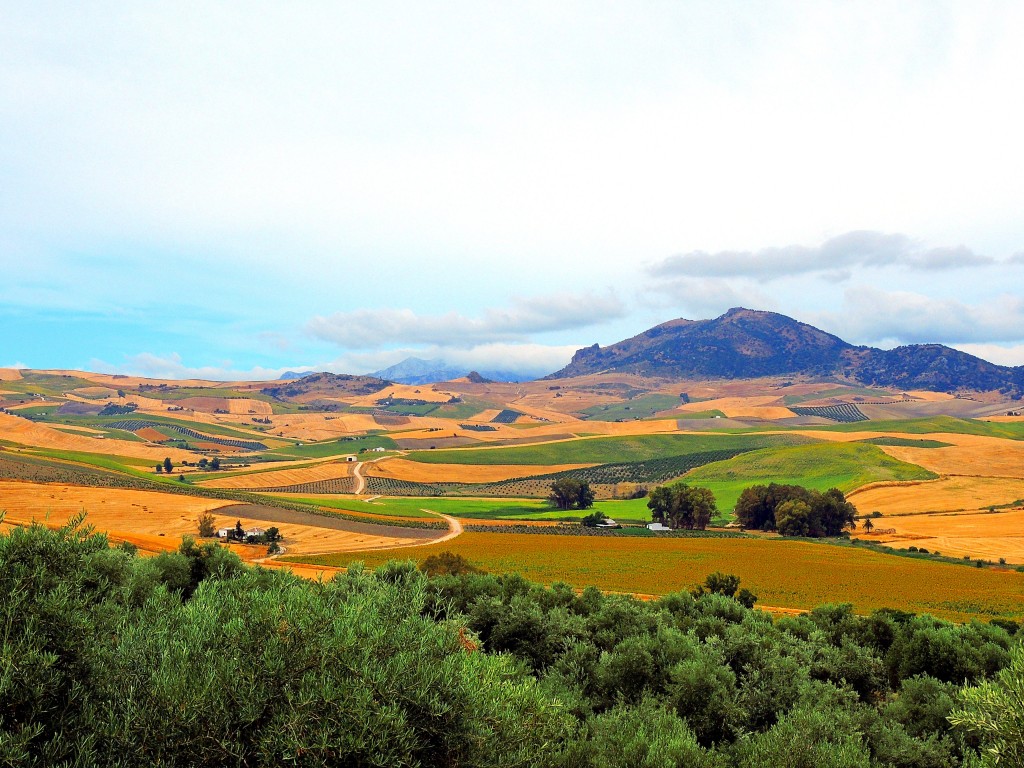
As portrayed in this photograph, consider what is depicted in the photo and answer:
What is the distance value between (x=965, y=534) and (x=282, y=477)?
14905 cm

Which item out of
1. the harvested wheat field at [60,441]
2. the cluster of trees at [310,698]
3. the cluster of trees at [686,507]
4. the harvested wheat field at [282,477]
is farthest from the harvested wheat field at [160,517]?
the harvested wheat field at [60,441]

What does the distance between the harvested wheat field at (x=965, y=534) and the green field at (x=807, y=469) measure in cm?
3071

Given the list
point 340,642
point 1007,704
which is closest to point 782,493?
point 1007,704

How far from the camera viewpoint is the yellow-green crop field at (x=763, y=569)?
178 feet

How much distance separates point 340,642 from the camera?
1119 cm

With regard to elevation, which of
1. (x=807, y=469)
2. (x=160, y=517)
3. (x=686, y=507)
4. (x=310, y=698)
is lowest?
(x=686, y=507)

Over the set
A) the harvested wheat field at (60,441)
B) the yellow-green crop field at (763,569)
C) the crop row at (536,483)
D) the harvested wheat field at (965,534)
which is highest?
the harvested wheat field at (60,441)

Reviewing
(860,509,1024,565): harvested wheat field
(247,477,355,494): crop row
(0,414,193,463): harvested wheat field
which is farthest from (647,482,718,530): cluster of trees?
(0,414,193,463): harvested wheat field

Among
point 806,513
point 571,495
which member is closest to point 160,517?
point 571,495

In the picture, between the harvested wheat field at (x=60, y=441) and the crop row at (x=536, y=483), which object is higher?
the harvested wheat field at (x=60, y=441)

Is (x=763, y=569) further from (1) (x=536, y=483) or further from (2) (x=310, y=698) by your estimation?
(1) (x=536, y=483)

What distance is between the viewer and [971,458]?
6216 inches

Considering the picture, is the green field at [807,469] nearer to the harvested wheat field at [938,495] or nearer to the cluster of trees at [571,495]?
the harvested wheat field at [938,495]

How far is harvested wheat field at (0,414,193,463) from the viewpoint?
176000mm
